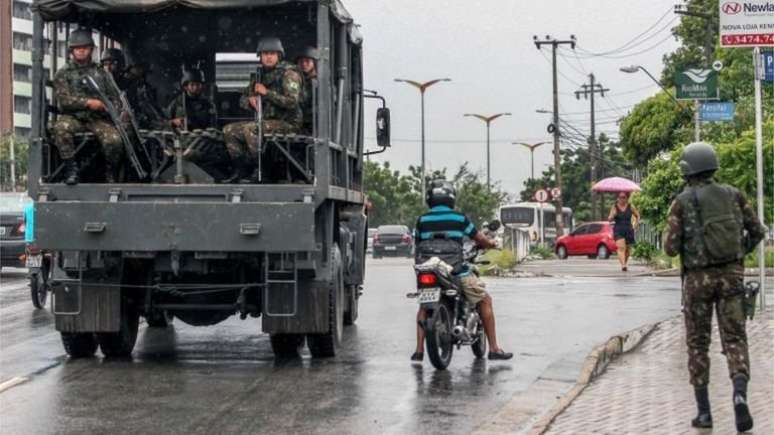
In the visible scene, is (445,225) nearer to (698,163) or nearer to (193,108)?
(193,108)

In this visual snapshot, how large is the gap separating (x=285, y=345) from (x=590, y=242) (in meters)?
43.0

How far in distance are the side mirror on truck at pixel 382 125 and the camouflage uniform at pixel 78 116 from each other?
16.4 feet

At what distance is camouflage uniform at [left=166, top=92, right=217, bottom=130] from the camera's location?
15000mm

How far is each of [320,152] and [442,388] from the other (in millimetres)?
2359

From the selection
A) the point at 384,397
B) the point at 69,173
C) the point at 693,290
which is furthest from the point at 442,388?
the point at 69,173

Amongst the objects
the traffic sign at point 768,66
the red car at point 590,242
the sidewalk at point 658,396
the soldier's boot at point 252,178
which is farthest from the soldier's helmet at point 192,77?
the red car at point 590,242

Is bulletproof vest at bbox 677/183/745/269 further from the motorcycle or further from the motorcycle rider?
the motorcycle rider

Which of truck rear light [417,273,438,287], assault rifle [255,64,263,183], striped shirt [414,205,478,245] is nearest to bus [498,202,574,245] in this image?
striped shirt [414,205,478,245]

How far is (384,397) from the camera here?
38.1ft

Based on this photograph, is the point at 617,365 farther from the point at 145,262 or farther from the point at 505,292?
the point at 505,292

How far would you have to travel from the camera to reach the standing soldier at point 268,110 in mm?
13453

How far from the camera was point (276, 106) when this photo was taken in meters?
13.5

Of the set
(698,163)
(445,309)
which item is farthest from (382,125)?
(698,163)

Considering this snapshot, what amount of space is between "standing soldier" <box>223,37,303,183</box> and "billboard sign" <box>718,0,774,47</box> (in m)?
5.58
